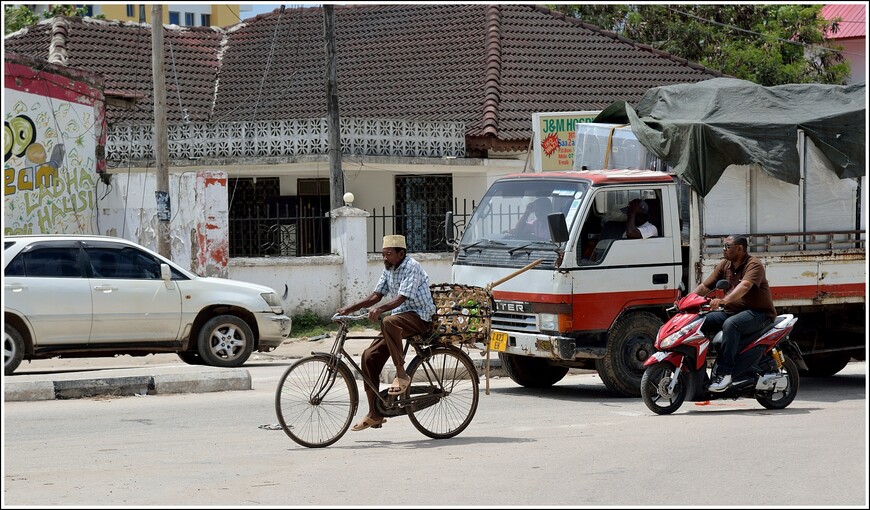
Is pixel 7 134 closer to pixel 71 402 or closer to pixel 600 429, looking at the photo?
pixel 71 402

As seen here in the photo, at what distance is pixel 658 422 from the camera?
994 cm

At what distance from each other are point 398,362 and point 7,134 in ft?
38.5

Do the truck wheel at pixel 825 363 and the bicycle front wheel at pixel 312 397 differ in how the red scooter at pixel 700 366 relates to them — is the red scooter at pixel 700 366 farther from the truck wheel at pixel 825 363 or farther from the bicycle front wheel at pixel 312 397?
the bicycle front wheel at pixel 312 397

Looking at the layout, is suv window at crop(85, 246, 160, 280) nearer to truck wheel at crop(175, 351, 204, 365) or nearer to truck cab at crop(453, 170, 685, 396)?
truck wheel at crop(175, 351, 204, 365)

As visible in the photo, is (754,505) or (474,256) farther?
(474,256)

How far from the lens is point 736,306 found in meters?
10.5

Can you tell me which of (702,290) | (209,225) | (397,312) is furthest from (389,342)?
(209,225)

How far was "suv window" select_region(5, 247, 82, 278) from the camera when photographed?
43.4 ft

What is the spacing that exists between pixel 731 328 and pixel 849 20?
39.0 meters

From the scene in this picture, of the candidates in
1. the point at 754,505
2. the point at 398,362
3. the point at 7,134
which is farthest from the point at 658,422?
the point at 7,134

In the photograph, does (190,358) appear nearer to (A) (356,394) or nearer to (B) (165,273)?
(B) (165,273)

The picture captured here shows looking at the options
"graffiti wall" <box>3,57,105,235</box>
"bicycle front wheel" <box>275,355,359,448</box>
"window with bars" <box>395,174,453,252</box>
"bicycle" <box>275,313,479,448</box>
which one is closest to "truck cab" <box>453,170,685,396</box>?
"bicycle" <box>275,313,479,448</box>

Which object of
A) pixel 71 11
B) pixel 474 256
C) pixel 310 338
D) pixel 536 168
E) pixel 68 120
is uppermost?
pixel 71 11

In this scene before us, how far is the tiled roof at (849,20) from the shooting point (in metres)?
44.0
